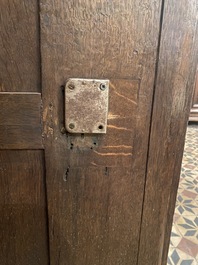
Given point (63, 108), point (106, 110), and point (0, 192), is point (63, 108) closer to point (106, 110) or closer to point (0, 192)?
point (106, 110)

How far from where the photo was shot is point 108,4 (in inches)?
15.1

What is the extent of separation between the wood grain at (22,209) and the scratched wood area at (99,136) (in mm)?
26

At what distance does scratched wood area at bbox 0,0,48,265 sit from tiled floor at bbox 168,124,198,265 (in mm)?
875

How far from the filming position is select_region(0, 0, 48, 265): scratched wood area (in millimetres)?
381

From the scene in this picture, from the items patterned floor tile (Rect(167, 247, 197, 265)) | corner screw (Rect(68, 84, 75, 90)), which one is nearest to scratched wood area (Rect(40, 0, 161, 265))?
corner screw (Rect(68, 84, 75, 90))

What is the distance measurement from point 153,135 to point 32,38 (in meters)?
0.33

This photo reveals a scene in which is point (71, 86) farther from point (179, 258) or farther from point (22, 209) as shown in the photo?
point (179, 258)

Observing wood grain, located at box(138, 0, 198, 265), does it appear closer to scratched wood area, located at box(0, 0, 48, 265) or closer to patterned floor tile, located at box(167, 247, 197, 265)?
scratched wood area, located at box(0, 0, 48, 265)

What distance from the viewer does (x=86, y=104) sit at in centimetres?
41

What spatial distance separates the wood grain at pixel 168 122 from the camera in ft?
1.34

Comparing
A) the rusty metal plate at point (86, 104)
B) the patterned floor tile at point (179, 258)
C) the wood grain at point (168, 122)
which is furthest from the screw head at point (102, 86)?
the patterned floor tile at point (179, 258)

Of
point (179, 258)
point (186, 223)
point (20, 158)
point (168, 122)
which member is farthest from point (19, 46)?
point (186, 223)

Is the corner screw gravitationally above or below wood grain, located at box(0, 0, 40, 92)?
below

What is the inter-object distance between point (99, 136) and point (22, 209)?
0.27 metres
